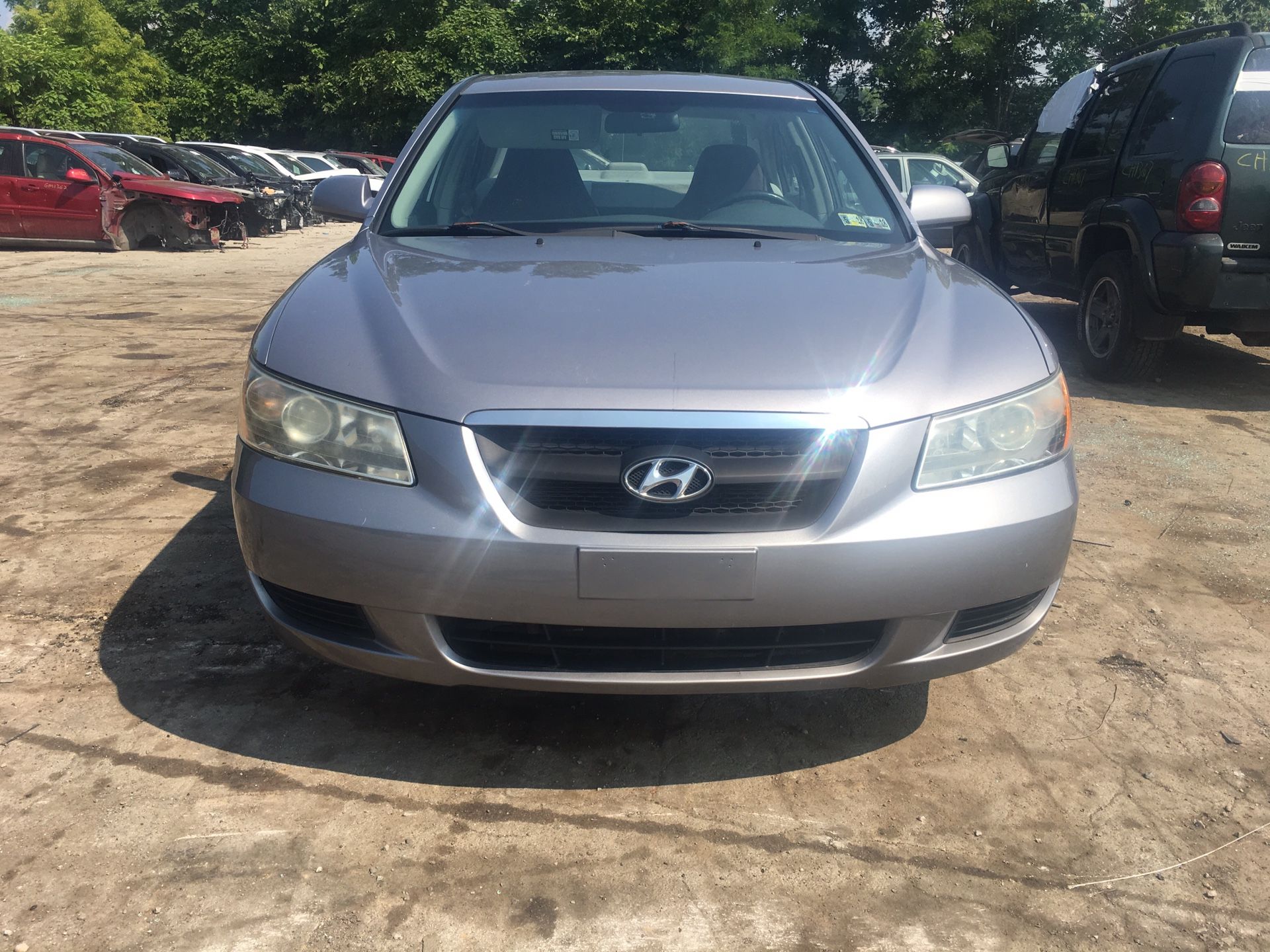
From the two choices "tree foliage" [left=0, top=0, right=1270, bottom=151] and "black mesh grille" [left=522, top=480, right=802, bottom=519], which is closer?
"black mesh grille" [left=522, top=480, right=802, bottom=519]

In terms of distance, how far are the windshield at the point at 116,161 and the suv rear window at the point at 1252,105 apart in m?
14.2

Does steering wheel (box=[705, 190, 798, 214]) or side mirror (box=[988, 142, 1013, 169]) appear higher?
steering wheel (box=[705, 190, 798, 214])

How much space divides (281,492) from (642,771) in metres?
1.01

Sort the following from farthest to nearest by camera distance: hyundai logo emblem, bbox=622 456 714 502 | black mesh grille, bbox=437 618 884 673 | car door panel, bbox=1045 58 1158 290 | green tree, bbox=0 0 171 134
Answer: green tree, bbox=0 0 171 134 → car door panel, bbox=1045 58 1158 290 → black mesh grille, bbox=437 618 884 673 → hyundai logo emblem, bbox=622 456 714 502

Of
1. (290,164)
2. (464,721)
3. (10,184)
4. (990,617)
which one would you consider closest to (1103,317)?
(990,617)

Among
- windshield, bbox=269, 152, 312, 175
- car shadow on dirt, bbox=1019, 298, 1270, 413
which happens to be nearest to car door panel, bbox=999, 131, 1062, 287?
car shadow on dirt, bbox=1019, 298, 1270, 413

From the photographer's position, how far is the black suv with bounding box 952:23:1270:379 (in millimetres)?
5707

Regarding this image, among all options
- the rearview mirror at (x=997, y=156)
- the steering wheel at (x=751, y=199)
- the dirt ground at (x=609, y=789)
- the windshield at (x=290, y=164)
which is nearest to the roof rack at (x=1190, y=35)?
the rearview mirror at (x=997, y=156)

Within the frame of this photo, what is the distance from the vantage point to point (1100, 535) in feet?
13.7

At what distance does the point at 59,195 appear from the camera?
50.3 ft

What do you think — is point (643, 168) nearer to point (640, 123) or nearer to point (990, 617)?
point (640, 123)

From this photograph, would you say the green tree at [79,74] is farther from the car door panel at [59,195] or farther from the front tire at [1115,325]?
the front tire at [1115,325]

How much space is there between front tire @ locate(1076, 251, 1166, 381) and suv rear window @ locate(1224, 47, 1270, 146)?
0.86 m

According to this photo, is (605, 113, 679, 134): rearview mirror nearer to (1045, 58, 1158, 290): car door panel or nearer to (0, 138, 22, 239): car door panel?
(1045, 58, 1158, 290): car door panel
